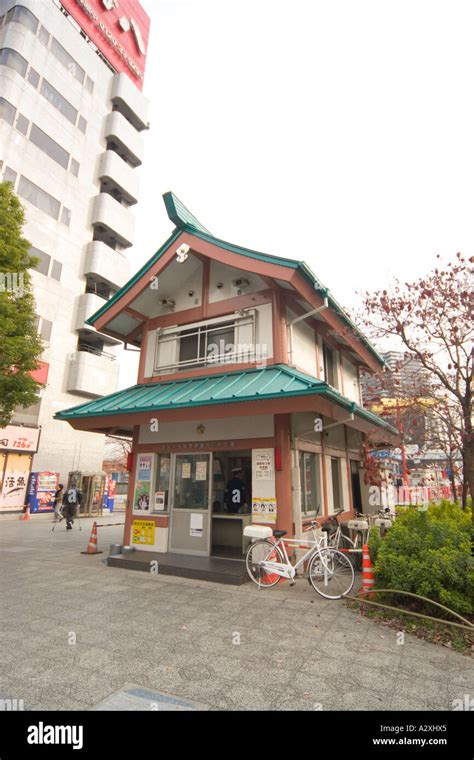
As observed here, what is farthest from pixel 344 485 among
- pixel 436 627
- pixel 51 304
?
pixel 51 304

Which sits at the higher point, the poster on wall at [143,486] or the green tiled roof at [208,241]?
the green tiled roof at [208,241]

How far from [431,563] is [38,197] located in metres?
33.1

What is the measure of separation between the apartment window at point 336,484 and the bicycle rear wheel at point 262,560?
449 centimetres

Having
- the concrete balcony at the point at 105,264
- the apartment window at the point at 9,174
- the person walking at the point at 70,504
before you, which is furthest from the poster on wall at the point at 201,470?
the apartment window at the point at 9,174

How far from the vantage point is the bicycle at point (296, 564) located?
736 centimetres

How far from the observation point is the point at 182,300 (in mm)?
12359

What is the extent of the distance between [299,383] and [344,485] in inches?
252

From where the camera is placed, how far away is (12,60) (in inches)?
1107

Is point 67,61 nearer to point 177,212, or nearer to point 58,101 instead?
point 58,101

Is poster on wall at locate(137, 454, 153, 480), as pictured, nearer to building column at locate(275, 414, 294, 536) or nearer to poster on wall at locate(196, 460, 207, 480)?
poster on wall at locate(196, 460, 207, 480)

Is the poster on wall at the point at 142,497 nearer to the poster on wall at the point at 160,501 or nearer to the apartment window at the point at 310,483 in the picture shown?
the poster on wall at the point at 160,501

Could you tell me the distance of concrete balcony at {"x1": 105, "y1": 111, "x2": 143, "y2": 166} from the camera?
3597 cm

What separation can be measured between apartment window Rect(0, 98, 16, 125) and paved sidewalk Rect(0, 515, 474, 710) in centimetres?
3112

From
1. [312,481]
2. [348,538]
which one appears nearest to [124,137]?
[312,481]
